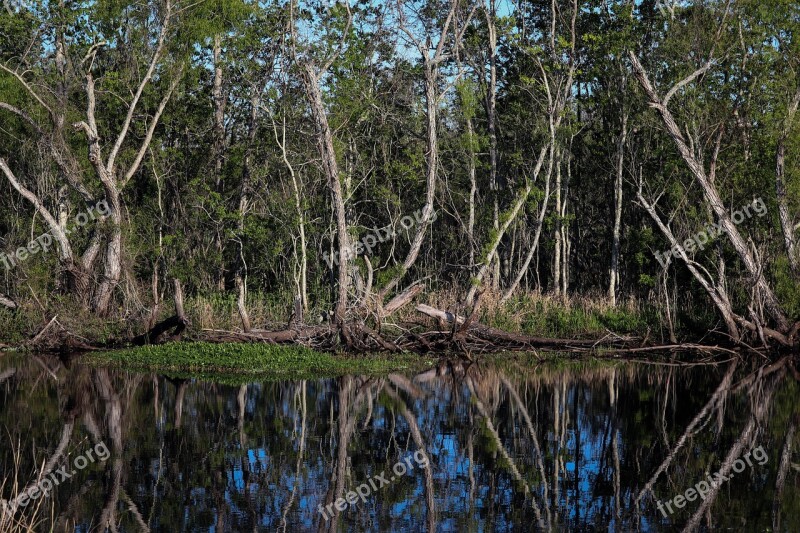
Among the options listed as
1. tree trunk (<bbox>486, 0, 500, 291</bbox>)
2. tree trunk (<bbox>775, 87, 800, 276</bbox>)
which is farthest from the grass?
tree trunk (<bbox>775, 87, 800, 276</bbox>)

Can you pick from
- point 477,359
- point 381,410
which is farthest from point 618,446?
point 477,359

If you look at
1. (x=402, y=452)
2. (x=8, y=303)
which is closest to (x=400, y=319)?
(x=8, y=303)

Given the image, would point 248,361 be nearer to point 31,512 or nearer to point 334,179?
point 334,179

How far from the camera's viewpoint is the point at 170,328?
23.5m

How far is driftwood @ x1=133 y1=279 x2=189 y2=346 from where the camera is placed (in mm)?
22000

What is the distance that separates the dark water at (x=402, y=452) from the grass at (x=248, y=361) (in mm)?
935

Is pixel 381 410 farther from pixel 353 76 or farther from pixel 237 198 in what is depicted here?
pixel 237 198

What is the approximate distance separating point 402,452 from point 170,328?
1234 cm

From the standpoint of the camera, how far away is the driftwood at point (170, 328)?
72.2 feet

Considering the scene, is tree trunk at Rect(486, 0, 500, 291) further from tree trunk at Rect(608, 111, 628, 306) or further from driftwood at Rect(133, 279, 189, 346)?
driftwood at Rect(133, 279, 189, 346)

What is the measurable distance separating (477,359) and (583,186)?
14.5 meters

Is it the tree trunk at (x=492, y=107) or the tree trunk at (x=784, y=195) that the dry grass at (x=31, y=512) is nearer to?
the tree trunk at (x=492, y=107)

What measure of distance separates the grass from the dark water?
935 millimetres

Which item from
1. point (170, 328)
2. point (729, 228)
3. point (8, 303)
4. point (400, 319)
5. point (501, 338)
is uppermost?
point (729, 228)
